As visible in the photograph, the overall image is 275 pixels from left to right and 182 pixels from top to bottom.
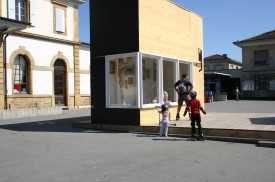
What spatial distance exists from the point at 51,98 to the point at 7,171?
66.0 feet

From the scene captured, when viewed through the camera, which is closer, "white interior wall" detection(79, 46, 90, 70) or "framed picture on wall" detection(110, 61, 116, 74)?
"framed picture on wall" detection(110, 61, 116, 74)

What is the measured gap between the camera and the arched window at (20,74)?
2379 centimetres

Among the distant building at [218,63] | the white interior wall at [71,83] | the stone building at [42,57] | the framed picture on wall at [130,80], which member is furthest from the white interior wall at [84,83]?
the distant building at [218,63]

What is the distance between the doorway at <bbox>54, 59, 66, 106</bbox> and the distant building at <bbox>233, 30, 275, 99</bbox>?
25.8 meters

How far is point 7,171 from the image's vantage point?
6.42 meters

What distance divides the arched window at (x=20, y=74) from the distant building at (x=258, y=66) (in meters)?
29.5

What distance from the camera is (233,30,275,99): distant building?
140ft

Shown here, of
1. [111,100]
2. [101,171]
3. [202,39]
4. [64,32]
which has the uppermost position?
[64,32]

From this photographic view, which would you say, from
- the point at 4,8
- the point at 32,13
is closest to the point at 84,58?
the point at 32,13

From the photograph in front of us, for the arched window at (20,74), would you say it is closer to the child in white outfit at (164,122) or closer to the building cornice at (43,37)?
the building cornice at (43,37)

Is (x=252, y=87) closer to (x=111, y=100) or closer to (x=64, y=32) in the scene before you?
(x=64, y=32)

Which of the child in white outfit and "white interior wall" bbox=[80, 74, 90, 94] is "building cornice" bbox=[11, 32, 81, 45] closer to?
"white interior wall" bbox=[80, 74, 90, 94]

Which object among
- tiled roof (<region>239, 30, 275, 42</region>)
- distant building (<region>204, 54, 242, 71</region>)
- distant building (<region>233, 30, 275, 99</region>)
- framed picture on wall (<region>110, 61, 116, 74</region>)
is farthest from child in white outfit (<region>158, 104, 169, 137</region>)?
distant building (<region>204, 54, 242, 71</region>)

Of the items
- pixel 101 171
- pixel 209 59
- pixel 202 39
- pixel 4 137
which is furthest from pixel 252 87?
pixel 101 171
